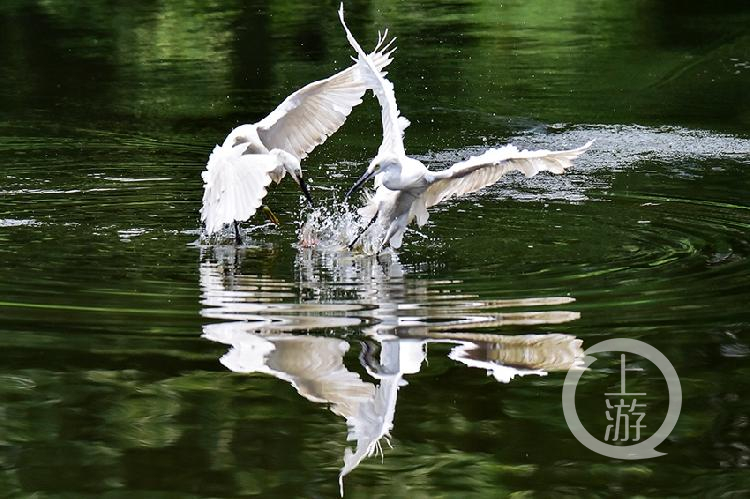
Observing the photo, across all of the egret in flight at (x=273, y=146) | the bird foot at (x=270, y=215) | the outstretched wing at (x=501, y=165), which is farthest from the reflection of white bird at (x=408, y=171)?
the bird foot at (x=270, y=215)

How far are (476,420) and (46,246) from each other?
4.44m

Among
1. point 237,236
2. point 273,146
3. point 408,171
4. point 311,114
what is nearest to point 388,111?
point 408,171

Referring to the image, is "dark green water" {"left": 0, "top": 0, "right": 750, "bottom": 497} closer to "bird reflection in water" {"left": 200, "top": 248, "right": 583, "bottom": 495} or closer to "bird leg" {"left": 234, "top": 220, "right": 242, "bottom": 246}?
"bird reflection in water" {"left": 200, "top": 248, "right": 583, "bottom": 495}

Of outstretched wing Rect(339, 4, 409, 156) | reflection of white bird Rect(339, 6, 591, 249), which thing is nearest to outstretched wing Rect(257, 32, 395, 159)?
reflection of white bird Rect(339, 6, 591, 249)

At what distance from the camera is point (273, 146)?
11352 millimetres

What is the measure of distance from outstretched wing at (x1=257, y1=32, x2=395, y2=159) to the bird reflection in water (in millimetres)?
2361

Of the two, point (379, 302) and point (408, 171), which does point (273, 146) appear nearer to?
point (408, 171)

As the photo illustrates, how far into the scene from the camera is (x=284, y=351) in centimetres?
712

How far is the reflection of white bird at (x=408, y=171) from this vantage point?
30.8ft

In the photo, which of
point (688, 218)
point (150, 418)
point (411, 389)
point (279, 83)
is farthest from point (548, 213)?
point (279, 83)

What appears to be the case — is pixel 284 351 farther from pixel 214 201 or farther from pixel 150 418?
pixel 214 201

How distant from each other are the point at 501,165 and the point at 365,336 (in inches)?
100

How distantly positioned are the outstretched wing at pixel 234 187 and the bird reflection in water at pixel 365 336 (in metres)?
0.42

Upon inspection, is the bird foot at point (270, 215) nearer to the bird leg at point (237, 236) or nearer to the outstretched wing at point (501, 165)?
the bird leg at point (237, 236)
